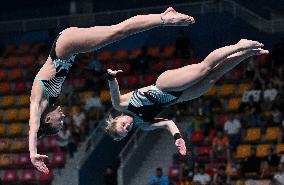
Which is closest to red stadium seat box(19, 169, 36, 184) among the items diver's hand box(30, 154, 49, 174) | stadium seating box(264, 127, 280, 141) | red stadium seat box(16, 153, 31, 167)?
red stadium seat box(16, 153, 31, 167)

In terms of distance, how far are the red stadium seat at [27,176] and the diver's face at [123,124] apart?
1018 centimetres

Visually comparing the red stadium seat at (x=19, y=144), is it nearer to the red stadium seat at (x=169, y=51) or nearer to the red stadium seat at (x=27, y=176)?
the red stadium seat at (x=27, y=176)

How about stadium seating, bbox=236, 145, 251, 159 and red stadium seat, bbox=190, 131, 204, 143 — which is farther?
red stadium seat, bbox=190, 131, 204, 143

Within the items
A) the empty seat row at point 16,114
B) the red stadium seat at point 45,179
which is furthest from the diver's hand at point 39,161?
the empty seat row at point 16,114

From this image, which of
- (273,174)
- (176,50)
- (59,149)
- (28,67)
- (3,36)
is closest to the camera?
(273,174)

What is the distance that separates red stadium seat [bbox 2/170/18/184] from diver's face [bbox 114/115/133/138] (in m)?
10.5

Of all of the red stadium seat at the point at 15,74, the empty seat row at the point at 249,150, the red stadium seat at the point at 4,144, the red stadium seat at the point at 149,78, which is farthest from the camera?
the red stadium seat at the point at 15,74

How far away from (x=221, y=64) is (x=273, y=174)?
265 inches

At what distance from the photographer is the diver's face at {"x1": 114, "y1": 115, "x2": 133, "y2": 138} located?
10.6 meters

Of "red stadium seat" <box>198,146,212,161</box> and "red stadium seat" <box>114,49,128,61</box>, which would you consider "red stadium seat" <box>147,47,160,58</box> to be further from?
"red stadium seat" <box>198,146,212,161</box>

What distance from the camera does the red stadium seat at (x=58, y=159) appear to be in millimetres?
20578

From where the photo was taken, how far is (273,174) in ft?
57.0

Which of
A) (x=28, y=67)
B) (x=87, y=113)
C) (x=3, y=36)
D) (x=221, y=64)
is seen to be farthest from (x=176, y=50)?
(x=221, y=64)

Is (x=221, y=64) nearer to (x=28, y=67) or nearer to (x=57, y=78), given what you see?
(x=57, y=78)
